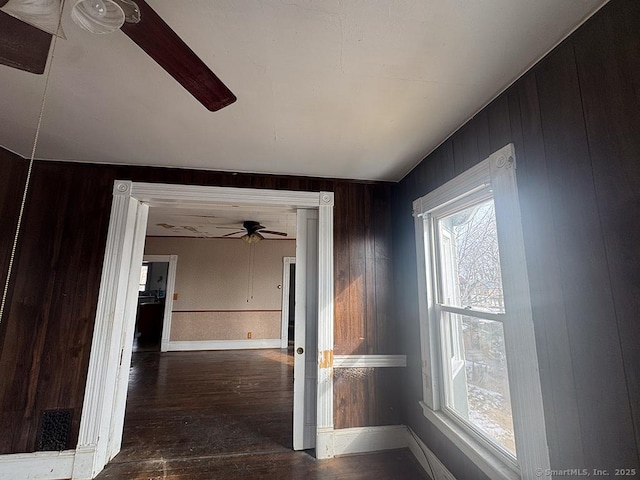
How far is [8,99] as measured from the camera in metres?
1.51

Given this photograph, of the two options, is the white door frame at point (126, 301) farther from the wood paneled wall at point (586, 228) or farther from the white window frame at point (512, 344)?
the wood paneled wall at point (586, 228)

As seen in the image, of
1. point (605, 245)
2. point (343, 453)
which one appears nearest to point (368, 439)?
point (343, 453)

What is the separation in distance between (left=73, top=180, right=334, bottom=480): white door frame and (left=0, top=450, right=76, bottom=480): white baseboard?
8cm

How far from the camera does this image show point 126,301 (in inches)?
90.9

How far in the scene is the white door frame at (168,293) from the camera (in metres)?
5.81

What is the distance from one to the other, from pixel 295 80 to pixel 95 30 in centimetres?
80

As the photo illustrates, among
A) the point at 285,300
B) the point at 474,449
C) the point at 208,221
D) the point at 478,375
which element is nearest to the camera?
the point at 474,449

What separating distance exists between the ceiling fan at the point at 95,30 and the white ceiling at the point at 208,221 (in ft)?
9.12

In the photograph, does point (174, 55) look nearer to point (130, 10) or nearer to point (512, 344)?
point (130, 10)

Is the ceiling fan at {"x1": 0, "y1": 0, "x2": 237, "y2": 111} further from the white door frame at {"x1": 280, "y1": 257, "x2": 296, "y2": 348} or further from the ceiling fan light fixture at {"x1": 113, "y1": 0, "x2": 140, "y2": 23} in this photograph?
the white door frame at {"x1": 280, "y1": 257, "x2": 296, "y2": 348}

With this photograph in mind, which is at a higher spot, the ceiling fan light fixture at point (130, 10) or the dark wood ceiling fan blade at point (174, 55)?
the dark wood ceiling fan blade at point (174, 55)

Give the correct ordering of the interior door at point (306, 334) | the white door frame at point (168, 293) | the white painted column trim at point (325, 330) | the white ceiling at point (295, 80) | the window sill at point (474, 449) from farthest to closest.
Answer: the white door frame at point (168, 293) < the interior door at point (306, 334) < the white painted column trim at point (325, 330) < the window sill at point (474, 449) < the white ceiling at point (295, 80)

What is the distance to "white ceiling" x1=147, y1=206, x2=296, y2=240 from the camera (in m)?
4.21

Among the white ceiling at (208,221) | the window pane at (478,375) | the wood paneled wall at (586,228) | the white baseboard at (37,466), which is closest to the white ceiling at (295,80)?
the wood paneled wall at (586,228)
